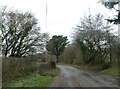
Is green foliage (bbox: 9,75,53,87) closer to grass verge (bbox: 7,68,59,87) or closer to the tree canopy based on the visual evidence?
grass verge (bbox: 7,68,59,87)

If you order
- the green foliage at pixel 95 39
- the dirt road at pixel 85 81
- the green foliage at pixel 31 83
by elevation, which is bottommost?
the dirt road at pixel 85 81

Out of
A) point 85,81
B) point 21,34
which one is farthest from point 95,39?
point 85,81

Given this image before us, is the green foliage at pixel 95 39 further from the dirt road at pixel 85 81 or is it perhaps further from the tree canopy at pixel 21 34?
the dirt road at pixel 85 81

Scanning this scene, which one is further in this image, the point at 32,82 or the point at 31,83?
the point at 32,82

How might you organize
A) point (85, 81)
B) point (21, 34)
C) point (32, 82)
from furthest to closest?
point (21, 34)
point (85, 81)
point (32, 82)

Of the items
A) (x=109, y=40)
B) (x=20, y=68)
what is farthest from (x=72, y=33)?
(x=20, y=68)

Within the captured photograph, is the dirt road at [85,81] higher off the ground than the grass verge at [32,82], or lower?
lower

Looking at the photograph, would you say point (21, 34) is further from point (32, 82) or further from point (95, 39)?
point (32, 82)

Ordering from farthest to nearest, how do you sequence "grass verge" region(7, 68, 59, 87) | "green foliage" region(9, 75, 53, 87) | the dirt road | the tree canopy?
the tree canopy < the dirt road < "grass verge" region(7, 68, 59, 87) < "green foliage" region(9, 75, 53, 87)

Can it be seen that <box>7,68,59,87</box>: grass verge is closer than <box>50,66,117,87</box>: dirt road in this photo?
Yes

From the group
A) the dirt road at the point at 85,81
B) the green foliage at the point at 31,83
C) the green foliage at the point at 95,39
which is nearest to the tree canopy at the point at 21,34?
the green foliage at the point at 95,39

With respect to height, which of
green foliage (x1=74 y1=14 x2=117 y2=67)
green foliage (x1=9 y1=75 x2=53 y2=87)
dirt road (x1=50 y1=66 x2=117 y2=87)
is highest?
green foliage (x1=74 y1=14 x2=117 y2=67)

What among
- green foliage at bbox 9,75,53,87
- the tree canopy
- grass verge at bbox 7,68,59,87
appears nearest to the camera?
green foliage at bbox 9,75,53,87

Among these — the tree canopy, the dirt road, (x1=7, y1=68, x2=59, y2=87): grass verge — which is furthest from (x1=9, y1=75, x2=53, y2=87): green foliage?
the tree canopy
